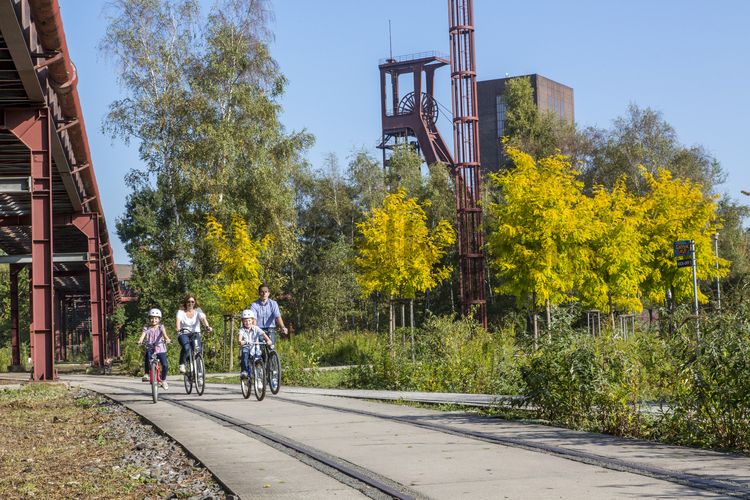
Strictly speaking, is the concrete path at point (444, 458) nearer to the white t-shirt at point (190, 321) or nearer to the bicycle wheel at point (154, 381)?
the bicycle wheel at point (154, 381)

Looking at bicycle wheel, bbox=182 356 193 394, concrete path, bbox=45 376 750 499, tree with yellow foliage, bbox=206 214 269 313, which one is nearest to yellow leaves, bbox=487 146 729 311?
tree with yellow foliage, bbox=206 214 269 313

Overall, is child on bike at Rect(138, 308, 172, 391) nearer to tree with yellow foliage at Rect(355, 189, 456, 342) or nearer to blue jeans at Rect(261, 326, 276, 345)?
blue jeans at Rect(261, 326, 276, 345)

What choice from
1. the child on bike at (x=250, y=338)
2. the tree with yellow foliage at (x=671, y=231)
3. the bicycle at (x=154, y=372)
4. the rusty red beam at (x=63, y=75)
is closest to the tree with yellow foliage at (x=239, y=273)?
the rusty red beam at (x=63, y=75)

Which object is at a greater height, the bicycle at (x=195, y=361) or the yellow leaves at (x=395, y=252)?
the yellow leaves at (x=395, y=252)

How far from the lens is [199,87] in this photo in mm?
41156

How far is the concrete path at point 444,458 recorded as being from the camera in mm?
6441

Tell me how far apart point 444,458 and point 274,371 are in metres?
7.97

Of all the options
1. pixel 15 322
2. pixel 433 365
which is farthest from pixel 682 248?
pixel 15 322

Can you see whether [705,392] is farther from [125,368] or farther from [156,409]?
[125,368]

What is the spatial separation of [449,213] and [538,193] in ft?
117

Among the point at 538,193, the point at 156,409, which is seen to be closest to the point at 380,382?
the point at 156,409

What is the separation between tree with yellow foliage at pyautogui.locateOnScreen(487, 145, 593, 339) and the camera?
3114 centimetres

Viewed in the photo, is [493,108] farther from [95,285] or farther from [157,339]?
[157,339]

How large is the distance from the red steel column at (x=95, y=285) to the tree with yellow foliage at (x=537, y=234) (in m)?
13.9
